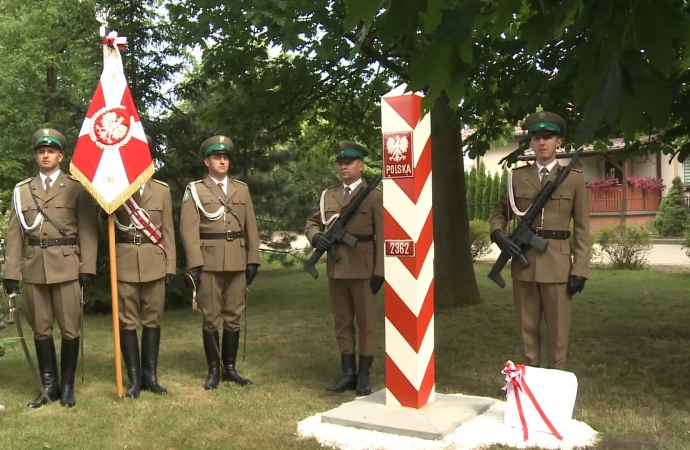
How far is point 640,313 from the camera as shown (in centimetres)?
973

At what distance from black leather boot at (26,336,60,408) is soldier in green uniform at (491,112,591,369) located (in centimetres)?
351

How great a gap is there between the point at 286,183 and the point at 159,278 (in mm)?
8134

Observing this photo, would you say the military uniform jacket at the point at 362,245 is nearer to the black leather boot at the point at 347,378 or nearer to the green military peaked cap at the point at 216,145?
the black leather boot at the point at 347,378

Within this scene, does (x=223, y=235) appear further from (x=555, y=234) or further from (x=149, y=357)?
(x=555, y=234)

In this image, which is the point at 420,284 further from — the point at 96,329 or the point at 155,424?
the point at 96,329

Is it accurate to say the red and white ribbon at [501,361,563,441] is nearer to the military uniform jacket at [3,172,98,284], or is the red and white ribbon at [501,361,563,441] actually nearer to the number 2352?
the number 2352

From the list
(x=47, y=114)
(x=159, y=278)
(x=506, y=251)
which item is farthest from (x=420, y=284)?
(x=47, y=114)

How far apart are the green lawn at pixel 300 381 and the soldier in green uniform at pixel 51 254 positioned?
47cm

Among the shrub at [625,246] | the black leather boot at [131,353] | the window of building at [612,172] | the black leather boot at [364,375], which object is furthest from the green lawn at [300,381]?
the window of building at [612,172]

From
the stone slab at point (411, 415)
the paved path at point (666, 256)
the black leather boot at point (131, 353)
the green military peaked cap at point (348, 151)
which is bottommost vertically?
the stone slab at point (411, 415)

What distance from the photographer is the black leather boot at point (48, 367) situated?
5.72 metres

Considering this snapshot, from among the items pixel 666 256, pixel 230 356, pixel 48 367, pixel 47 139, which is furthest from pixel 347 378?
pixel 666 256

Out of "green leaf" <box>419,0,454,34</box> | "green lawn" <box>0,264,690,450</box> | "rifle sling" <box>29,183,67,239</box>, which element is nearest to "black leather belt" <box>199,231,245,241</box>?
"rifle sling" <box>29,183,67,239</box>

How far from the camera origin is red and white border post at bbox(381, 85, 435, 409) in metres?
4.84
